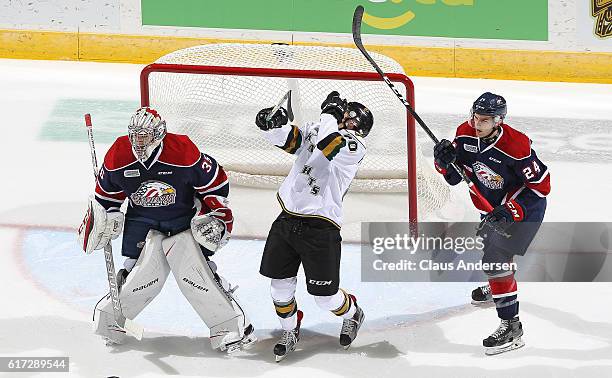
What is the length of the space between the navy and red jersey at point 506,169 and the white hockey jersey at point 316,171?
0.46 m

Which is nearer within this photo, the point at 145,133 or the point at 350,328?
the point at 145,133

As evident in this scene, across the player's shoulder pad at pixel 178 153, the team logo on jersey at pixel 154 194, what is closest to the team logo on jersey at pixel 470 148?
the player's shoulder pad at pixel 178 153

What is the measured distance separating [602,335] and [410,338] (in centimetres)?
78

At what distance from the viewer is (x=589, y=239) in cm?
605

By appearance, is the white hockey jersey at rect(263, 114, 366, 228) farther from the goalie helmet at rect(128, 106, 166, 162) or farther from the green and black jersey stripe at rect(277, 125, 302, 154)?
the goalie helmet at rect(128, 106, 166, 162)

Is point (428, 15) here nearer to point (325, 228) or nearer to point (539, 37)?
point (539, 37)

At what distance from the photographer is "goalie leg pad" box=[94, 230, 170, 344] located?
4.64m

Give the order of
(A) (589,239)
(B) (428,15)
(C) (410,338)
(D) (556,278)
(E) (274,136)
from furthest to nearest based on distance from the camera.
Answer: (B) (428,15), (A) (589,239), (D) (556,278), (C) (410,338), (E) (274,136)

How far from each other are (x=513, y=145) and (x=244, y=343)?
129 cm

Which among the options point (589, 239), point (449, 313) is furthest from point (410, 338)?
point (589, 239)

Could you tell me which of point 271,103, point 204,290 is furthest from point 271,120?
point 271,103

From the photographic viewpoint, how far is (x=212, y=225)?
455 cm

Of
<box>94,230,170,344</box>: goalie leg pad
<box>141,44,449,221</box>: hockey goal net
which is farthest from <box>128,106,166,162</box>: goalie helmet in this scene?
<box>141,44,449,221</box>: hockey goal net

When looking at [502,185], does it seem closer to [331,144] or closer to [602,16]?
[331,144]
